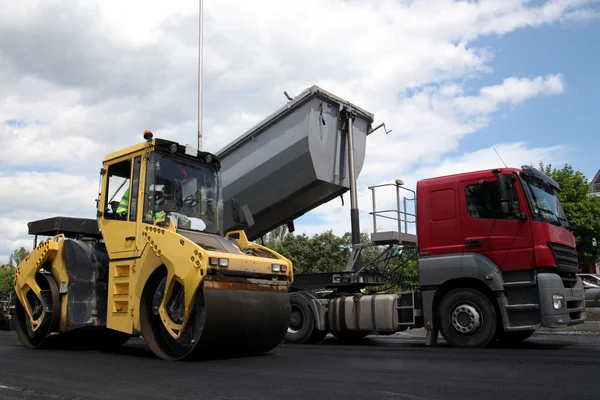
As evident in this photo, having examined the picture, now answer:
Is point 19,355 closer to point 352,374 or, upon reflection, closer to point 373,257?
point 352,374

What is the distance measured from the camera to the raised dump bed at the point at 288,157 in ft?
31.4

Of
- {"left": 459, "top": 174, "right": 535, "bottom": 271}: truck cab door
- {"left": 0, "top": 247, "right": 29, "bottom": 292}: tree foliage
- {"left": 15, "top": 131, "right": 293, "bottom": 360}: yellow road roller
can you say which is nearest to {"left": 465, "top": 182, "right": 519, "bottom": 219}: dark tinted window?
{"left": 459, "top": 174, "right": 535, "bottom": 271}: truck cab door

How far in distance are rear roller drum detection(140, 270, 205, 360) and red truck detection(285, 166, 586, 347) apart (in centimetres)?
380

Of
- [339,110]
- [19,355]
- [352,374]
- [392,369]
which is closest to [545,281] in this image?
[392,369]

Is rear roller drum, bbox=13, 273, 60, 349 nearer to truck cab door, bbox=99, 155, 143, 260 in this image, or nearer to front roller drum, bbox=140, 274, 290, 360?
truck cab door, bbox=99, 155, 143, 260

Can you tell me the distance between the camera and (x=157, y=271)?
6852 millimetres

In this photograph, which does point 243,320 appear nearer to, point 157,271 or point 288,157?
point 157,271

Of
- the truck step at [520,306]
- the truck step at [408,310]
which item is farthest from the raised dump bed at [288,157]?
the truck step at [520,306]

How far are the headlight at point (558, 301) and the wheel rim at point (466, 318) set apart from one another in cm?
100

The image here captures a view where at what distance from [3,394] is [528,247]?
21.7ft

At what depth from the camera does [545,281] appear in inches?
305

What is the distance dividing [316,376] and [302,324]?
479cm

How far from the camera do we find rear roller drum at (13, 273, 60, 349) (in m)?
7.95

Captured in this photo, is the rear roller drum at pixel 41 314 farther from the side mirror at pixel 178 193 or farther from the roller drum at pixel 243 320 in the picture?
the roller drum at pixel 243 320
